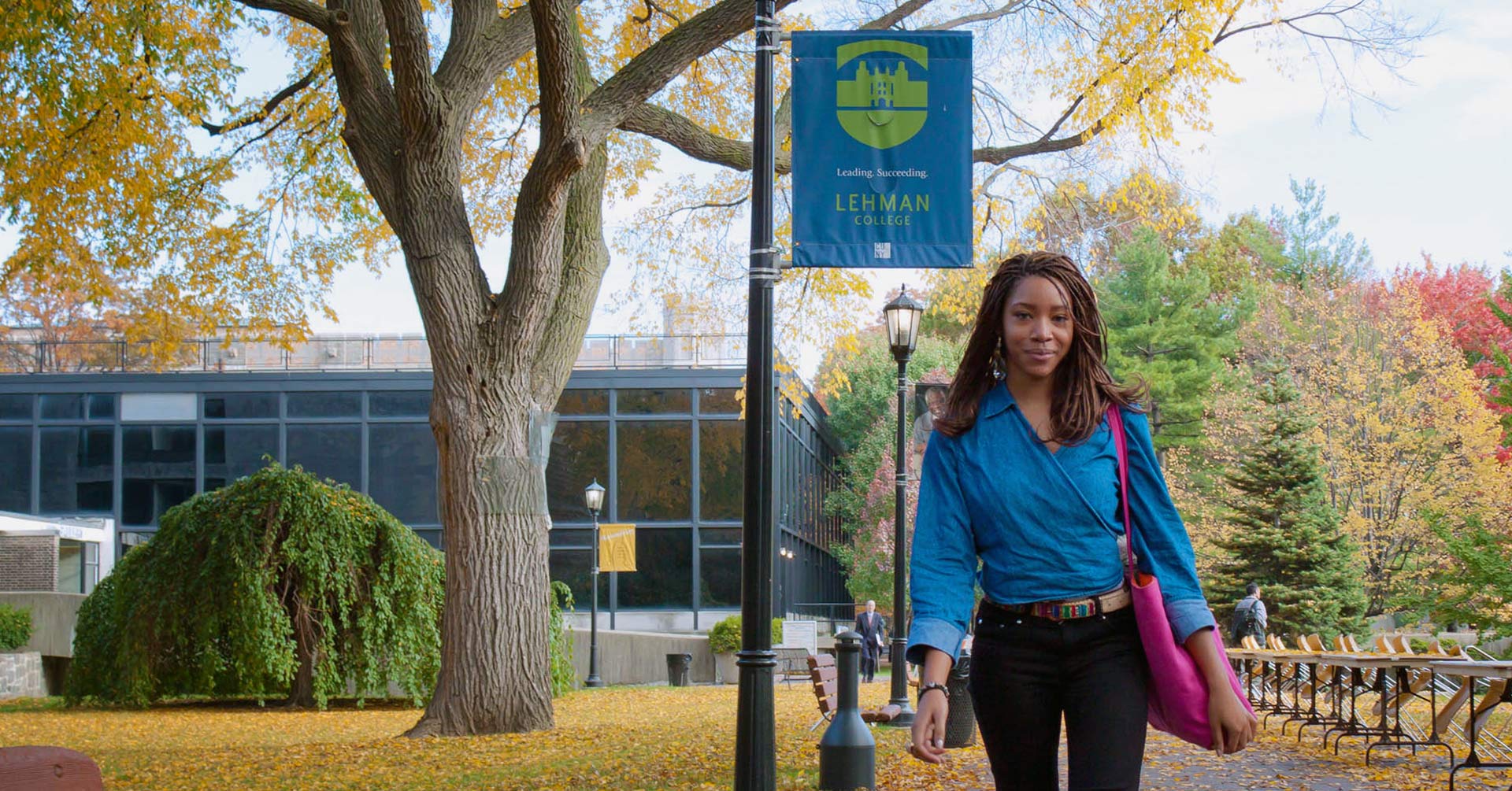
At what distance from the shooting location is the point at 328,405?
1350 inches

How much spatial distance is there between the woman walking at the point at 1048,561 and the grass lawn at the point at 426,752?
19.6ft

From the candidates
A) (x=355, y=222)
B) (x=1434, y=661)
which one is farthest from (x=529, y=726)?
(x=355, y=222)

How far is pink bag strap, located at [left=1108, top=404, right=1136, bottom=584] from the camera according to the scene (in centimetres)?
323

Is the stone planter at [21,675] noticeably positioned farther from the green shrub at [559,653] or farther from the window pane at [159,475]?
the green shrub at [559,653]

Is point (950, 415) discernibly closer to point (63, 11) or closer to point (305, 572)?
point (63, 11)

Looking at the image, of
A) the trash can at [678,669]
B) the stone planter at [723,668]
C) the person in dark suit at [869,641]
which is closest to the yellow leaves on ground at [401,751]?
the trash can at [678,669]

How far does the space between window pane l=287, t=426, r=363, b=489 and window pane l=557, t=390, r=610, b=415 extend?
4.99 meters

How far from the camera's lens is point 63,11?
481 inches

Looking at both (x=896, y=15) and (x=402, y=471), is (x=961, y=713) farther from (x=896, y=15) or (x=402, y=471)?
(x=402, y=471)

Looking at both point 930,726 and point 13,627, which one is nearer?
point 930,726

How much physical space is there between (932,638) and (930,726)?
0.19m

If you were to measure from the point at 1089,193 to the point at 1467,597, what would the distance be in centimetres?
745

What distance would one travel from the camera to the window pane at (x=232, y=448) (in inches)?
1346

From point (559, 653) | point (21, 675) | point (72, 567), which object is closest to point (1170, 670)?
point (559, 653)
